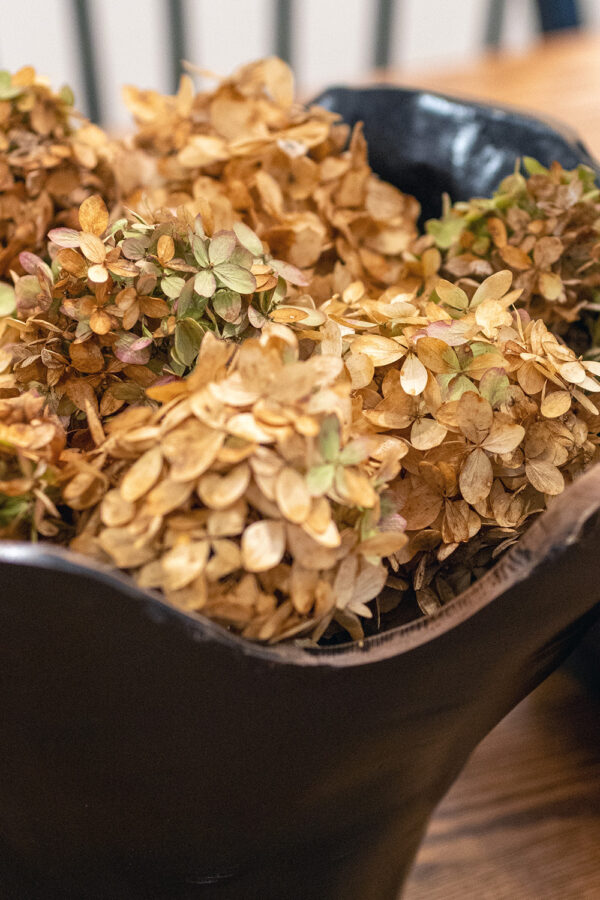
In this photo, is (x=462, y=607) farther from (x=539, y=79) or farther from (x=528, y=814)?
(x=539, y=79)

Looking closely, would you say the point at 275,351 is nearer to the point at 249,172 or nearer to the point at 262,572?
the point at 262,572

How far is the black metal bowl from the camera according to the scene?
19 cm

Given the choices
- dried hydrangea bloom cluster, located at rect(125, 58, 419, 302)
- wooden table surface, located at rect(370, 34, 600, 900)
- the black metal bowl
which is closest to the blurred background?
dried hydrangea bloom cluster, located at rect(125, 58, 419, 302)

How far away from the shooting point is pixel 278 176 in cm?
39

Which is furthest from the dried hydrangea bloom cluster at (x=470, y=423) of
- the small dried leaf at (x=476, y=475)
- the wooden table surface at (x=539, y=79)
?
the wooden table surface at (x=539, y=79)

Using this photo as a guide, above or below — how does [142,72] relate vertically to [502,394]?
below

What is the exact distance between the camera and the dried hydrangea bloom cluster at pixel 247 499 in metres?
0.20

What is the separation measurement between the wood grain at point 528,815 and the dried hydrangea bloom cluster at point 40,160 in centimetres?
31

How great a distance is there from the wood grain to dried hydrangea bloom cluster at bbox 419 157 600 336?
0.62 ft

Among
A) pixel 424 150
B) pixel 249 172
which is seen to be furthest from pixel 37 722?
pixel 424 150

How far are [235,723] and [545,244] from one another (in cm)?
23

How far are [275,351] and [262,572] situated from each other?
0.18 feet

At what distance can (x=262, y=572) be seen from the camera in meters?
0.21

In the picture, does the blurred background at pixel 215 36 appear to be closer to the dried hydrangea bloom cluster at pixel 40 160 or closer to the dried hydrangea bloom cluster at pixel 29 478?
the dried hydrangea bloom cluster at pixel 40 160
